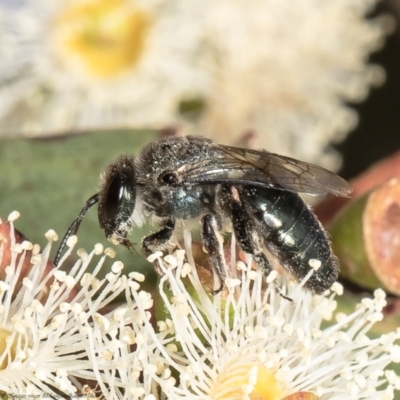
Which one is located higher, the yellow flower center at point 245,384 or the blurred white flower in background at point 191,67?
the blurred white flower in background at point 191,67

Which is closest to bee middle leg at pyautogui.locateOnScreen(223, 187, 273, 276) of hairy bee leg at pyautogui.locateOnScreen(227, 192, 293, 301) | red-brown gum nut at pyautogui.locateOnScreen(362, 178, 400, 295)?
hairy bee leg at pyautogui.locateOnScreen(227, 192, 293, 301)

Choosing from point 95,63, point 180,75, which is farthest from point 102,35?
point 180,75

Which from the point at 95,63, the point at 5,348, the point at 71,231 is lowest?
the point at 5,348

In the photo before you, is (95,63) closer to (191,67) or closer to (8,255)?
(191,67)

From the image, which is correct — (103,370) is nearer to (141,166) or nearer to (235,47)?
(141,166)

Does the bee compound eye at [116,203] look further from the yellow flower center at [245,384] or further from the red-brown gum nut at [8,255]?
the yellow flower center at [245,384]

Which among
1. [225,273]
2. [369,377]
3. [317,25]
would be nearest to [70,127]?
[317,25]

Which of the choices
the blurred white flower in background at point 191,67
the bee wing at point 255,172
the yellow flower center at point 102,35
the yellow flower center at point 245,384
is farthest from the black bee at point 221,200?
the yellow flower center at point 102,35
